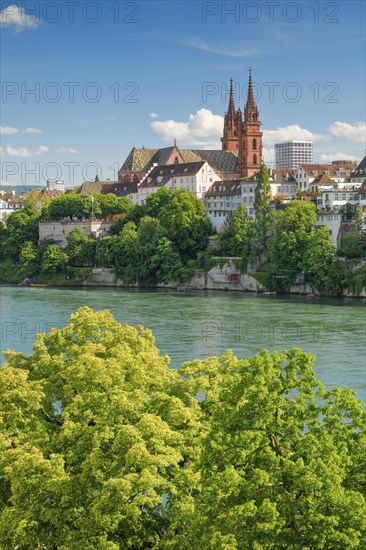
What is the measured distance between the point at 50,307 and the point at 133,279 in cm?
2889

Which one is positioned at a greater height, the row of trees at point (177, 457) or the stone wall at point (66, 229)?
the stone wall at point (66, 229)

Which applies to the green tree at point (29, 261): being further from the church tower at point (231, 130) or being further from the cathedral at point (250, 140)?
the church tower at point (231, 130)

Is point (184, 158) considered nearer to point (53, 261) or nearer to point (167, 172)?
point (167, 172)

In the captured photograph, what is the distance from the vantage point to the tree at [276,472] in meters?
13.3

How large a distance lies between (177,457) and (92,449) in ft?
5.53

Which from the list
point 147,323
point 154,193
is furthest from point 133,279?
point 147,323

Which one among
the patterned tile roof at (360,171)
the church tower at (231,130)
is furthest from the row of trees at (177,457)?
the church tower at (231,130)

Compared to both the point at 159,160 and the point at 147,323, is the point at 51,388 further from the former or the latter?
the point at 159,160

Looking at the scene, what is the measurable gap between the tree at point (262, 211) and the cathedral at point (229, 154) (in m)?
18.1

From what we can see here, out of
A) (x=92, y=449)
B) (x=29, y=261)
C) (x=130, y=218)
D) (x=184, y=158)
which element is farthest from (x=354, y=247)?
(x=92, y=449)

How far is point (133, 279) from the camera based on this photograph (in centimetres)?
9656

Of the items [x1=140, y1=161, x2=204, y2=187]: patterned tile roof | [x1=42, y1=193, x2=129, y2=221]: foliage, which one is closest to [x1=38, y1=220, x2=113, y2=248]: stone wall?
[x1=42, y1=193, x2=129, y2=221]: foliage

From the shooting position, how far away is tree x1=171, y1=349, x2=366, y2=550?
13.3 meters

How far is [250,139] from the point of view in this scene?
376 feet
